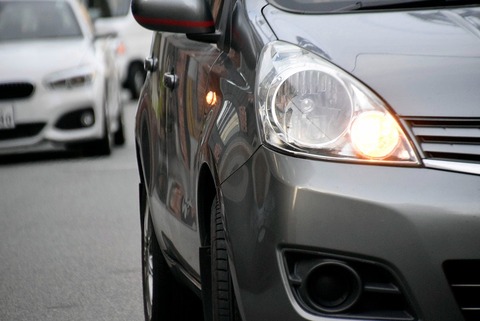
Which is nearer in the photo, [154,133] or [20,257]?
[154,133]

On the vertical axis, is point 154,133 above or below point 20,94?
above

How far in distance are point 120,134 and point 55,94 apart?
5.44ft

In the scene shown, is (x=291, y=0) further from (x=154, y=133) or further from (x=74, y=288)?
(x=74, y=288)

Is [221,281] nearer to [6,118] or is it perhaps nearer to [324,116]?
[324,116]

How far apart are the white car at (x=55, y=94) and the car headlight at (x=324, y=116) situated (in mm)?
9700

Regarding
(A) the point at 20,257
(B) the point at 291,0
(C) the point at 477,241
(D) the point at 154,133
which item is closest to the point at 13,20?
(A) the point at 20,257

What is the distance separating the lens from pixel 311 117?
3748mm

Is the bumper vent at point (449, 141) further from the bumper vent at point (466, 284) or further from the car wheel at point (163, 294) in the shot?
the car wheel at point (163, 294)

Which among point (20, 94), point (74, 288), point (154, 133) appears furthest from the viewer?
point (20, 94)

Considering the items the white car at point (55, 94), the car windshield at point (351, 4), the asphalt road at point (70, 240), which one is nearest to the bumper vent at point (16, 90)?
the white car at point (55, 94)

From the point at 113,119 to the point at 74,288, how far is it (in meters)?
7.60

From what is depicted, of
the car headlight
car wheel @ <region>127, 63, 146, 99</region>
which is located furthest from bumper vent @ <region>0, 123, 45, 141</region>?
the car headlight

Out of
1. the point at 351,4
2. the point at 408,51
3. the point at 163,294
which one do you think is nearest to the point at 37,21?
the point at 163,294

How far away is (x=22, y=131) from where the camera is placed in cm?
1349
